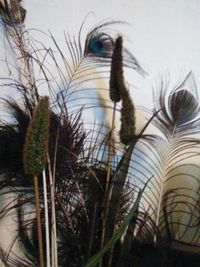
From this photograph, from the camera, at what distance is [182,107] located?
3.33 feet

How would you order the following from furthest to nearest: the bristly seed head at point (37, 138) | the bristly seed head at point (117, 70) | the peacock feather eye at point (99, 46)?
the peacock feather eye at point (99, 46) → the bristly seed head at point (117, 70) → the bristly seed head at point (37, 138)

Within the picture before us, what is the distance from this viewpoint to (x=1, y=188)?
35.9 inches

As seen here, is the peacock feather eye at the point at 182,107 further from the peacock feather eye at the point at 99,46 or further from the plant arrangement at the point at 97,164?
the peacock feather eye at the point at 99,46

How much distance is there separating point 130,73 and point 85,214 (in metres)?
0.56

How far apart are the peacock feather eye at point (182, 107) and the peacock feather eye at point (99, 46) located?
0.31 meters

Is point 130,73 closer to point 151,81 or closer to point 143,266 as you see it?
point 151,81

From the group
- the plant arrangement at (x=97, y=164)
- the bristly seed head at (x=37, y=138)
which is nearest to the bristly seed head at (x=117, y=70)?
the plant arrangement at (x=97, y=164)

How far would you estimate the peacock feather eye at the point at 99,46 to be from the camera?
3.16ft

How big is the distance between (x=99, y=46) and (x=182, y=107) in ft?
1.29

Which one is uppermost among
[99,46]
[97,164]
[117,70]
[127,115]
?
[99,46]

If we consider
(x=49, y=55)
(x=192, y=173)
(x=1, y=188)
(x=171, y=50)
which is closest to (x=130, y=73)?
(x=171, y=50)

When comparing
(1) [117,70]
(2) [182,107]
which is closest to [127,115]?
(1) [117,70]

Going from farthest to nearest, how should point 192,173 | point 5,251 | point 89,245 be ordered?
point 192,173, point 5,251, point 89,245

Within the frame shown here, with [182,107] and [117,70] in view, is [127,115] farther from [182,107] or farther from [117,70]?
[182,107]
